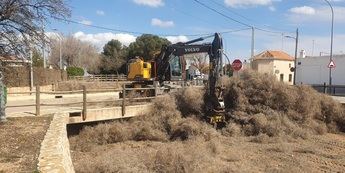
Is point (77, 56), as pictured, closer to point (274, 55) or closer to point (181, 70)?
point (274, 55)

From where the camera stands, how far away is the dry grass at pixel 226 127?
1628cm

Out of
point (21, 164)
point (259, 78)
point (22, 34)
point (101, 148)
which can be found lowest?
point (101, 148)

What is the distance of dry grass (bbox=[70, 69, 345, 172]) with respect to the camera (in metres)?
16.3

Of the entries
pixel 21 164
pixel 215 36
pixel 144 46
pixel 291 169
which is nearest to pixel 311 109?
pixel 215 36

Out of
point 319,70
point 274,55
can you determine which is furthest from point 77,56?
point 319,70

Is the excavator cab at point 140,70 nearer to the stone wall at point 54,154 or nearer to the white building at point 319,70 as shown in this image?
the stone wall at point 54,154

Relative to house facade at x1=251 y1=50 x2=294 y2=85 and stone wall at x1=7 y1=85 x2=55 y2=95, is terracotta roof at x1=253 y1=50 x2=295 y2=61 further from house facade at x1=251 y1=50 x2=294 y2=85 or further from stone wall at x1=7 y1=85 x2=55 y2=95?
stone wall at x1=7 y1=85 x2=55 y2=95

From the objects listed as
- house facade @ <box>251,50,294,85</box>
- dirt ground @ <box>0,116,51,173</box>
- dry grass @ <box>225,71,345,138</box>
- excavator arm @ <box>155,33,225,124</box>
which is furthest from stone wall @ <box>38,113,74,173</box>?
house facade @ <box>251,50,294,85</box>

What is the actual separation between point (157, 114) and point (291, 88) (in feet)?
25.2

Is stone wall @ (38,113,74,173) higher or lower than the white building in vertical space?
lower

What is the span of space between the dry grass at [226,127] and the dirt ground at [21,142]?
1.85 meters

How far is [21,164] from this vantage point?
28.6 ft

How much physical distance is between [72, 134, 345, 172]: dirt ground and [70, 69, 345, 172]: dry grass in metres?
0.06

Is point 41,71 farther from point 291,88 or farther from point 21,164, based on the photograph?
point 21,164
